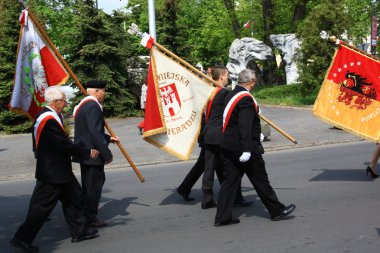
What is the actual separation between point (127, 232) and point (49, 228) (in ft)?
3.42

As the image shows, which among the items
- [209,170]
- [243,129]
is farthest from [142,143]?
[243,129]

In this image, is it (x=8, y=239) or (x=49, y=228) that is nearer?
(x=8, y=239)

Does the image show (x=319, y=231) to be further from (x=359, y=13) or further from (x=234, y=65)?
(x=359, y=13)

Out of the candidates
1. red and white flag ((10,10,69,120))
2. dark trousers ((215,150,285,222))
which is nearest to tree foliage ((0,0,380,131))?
red and white flag ((10,10,69,120))

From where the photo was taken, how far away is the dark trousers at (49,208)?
5453mm

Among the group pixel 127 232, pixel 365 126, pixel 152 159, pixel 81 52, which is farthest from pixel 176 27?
pixel 127 232

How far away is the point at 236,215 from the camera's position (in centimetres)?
666

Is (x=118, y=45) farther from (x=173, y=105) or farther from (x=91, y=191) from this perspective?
(x=91, y=191)

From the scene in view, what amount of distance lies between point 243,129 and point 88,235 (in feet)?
Result: 6.79

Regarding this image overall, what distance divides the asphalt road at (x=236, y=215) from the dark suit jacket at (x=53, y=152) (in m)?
0.79

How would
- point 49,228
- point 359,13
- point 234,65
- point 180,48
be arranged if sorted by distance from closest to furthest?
point 49,228, point 180,48, point 234,65, point 359,13

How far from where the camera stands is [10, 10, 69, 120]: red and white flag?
6547 millimetres

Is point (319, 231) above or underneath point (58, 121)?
underneath

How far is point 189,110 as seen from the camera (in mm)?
7145
